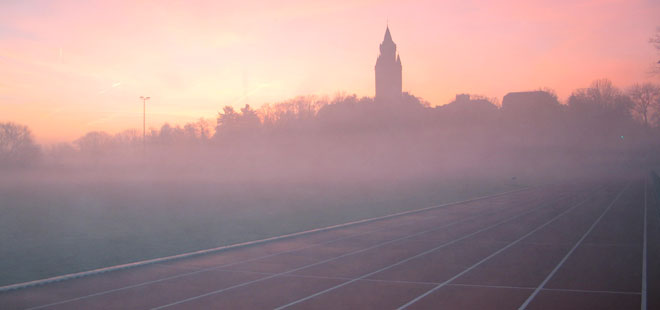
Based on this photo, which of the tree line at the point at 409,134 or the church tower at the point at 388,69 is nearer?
the tree line at the point at 409,134

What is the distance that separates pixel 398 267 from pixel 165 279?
633cm

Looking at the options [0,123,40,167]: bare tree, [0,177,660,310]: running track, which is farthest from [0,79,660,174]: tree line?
[0,177,660,310]: running track

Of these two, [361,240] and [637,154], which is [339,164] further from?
[637,154]

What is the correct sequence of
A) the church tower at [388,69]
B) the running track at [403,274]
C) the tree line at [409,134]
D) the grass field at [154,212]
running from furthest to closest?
the church tower at [388,69], the tree line at [409,134], the grass field at [154,212], the running track at [403,274]

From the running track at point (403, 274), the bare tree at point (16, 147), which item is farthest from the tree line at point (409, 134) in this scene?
the running track at point (403, 274)

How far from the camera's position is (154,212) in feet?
101

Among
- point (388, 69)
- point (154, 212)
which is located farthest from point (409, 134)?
point (388, 69)

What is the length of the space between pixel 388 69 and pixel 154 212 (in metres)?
114

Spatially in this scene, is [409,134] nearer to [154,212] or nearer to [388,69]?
[154,212]

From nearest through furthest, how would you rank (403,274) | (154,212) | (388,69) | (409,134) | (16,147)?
1. (403,274)
2. (154,212)
3. (16,147)
4. (409,134)
5. (388,69)

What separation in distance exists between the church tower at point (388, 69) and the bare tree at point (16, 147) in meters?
103

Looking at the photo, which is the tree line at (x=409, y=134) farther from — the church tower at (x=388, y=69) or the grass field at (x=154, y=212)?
the church tower at (x=388, y=69)

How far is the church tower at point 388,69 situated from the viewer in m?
138

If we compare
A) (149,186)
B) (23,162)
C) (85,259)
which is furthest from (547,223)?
(23,162)
